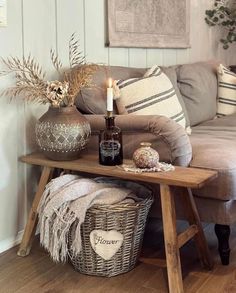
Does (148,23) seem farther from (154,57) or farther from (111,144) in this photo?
(111,144)

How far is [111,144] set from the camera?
1867 millimetres

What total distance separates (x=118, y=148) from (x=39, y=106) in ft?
1.89

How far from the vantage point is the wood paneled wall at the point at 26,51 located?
6.82ft

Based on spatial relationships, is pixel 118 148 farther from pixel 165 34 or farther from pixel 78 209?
pixel 165 34

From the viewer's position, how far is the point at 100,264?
1.84 m

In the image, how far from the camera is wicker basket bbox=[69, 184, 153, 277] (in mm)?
1768

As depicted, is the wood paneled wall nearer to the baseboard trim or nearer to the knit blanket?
the baseboard trim

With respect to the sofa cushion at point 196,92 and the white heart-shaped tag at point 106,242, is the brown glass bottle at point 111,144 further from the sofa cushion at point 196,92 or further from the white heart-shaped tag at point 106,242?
the sofa cushion at point 196,92

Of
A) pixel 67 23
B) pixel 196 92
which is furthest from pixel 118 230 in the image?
pixel 196 92

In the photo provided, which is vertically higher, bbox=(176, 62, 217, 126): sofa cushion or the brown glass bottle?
bbox=(176, 62, 217, 126): sofa cushion

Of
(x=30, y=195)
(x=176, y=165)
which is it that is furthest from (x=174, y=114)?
(x=30, y=195)

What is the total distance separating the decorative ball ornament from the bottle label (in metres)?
0.10

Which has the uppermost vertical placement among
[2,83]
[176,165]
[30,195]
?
[2,83]

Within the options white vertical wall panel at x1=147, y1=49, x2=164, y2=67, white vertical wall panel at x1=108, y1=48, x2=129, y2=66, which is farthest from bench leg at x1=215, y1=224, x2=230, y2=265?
white vertical wall panel at x1=147, y1=49, x2=164, y2=67
